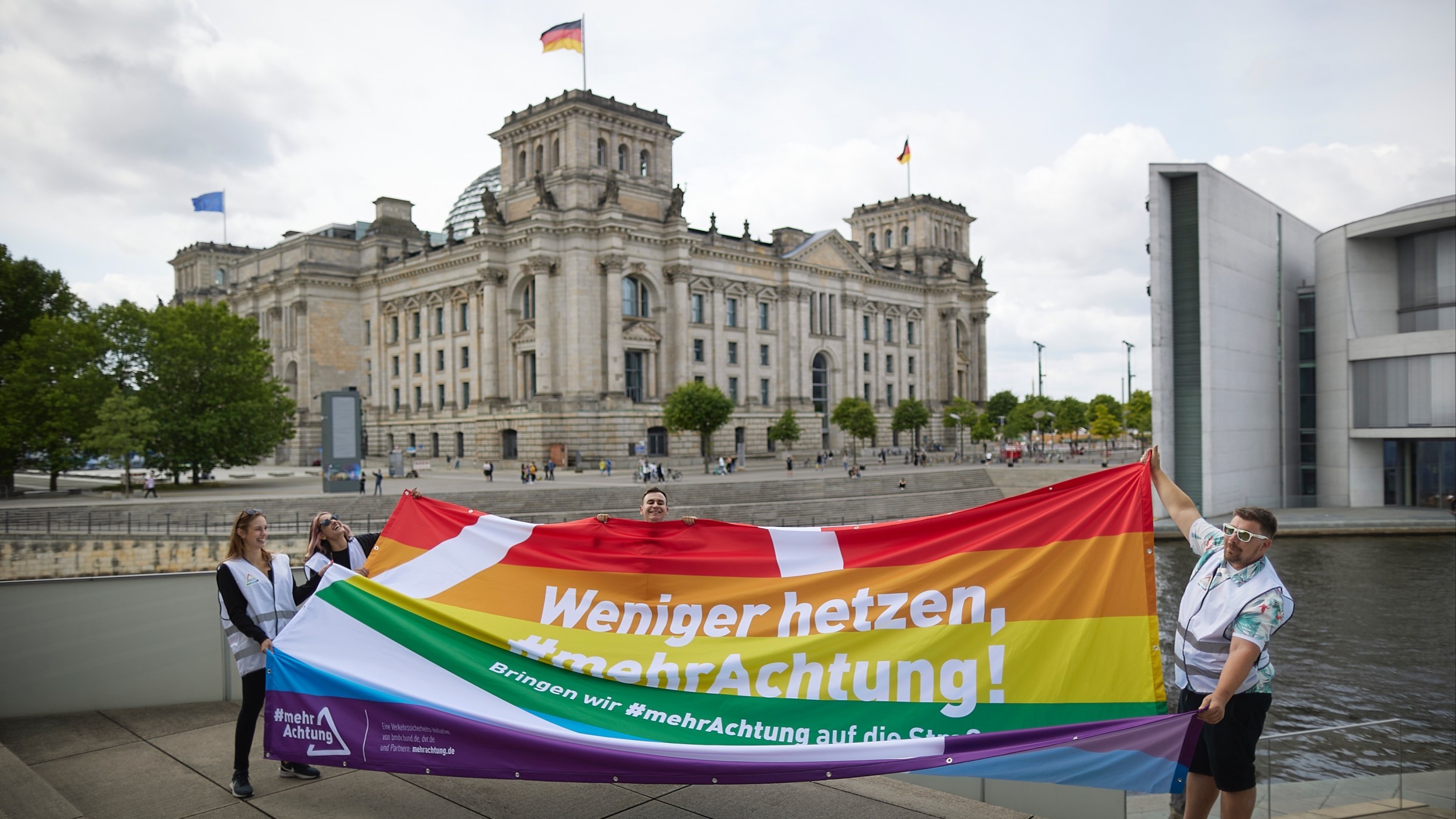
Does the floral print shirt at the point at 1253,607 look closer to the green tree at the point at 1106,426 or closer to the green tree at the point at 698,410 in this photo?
the green tree at the point at 698,410

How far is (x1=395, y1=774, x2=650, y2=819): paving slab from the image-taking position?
601cm

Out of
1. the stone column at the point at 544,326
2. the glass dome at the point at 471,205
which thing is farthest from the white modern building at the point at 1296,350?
the glass dome at the point at 471,205

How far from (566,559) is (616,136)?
62.3 metres

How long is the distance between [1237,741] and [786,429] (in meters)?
61.6

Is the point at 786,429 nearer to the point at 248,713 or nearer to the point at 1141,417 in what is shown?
the point at 1141,417

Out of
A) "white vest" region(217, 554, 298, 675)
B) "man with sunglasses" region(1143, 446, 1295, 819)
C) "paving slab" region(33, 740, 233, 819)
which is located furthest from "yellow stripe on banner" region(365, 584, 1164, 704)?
"paving slab" region(33, 740, 233, 819)

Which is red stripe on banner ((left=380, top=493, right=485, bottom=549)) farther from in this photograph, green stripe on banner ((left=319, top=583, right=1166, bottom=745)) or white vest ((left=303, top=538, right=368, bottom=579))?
green stripe on banner ((left=319, top=583, right=1166, bottom=745))

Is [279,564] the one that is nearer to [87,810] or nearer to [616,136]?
[87,810]

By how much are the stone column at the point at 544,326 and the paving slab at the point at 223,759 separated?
55.0 meters

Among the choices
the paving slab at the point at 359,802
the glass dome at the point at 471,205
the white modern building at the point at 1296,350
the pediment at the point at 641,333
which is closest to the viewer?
the paving slab at the point at 359,802

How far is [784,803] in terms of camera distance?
6078 mm

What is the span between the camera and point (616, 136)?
2554 inches

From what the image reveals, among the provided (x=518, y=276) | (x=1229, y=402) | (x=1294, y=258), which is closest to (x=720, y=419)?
(x=518, y=276)

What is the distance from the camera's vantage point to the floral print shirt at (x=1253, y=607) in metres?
4.62
